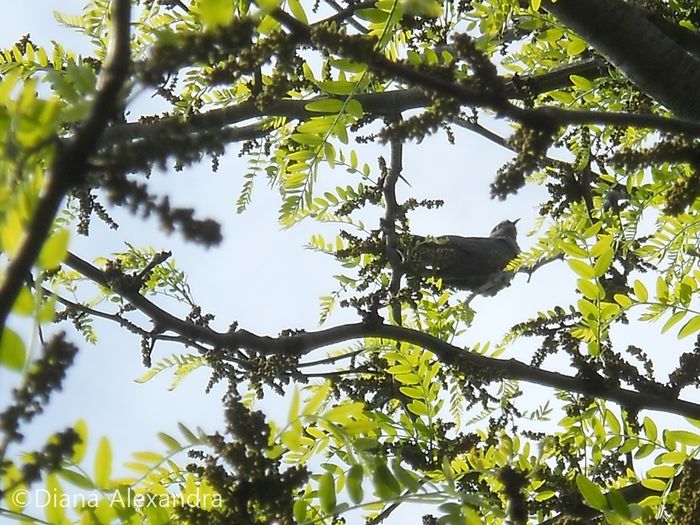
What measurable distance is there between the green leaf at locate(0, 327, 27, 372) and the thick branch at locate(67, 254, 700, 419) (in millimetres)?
1291

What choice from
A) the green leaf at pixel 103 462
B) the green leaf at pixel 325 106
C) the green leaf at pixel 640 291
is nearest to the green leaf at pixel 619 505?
the green leaf at pixel 640 291

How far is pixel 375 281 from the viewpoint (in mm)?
3473

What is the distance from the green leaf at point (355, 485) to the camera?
1368mm

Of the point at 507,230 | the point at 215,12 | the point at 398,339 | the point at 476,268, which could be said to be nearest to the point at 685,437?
the point at 398,339

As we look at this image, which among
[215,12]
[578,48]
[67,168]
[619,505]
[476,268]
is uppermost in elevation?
[476,268]

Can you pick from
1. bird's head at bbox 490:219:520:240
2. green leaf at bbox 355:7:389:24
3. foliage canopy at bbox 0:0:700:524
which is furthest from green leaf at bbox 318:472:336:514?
bird's head at bbox 490:219:520:240

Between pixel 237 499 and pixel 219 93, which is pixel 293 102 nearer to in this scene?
pixel 219 93

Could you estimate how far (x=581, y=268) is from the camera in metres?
2.04

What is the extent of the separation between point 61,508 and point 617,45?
140 cm

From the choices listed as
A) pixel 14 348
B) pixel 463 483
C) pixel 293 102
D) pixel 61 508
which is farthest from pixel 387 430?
pixel 14 348

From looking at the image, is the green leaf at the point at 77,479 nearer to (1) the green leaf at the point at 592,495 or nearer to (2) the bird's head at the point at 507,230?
(1) the green leaf at the point at 592,495

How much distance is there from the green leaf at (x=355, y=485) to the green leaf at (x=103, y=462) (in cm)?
42

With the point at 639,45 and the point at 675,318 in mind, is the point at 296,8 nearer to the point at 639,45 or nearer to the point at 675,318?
the point at 639,45

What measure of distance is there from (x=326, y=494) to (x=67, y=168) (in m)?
0.97
